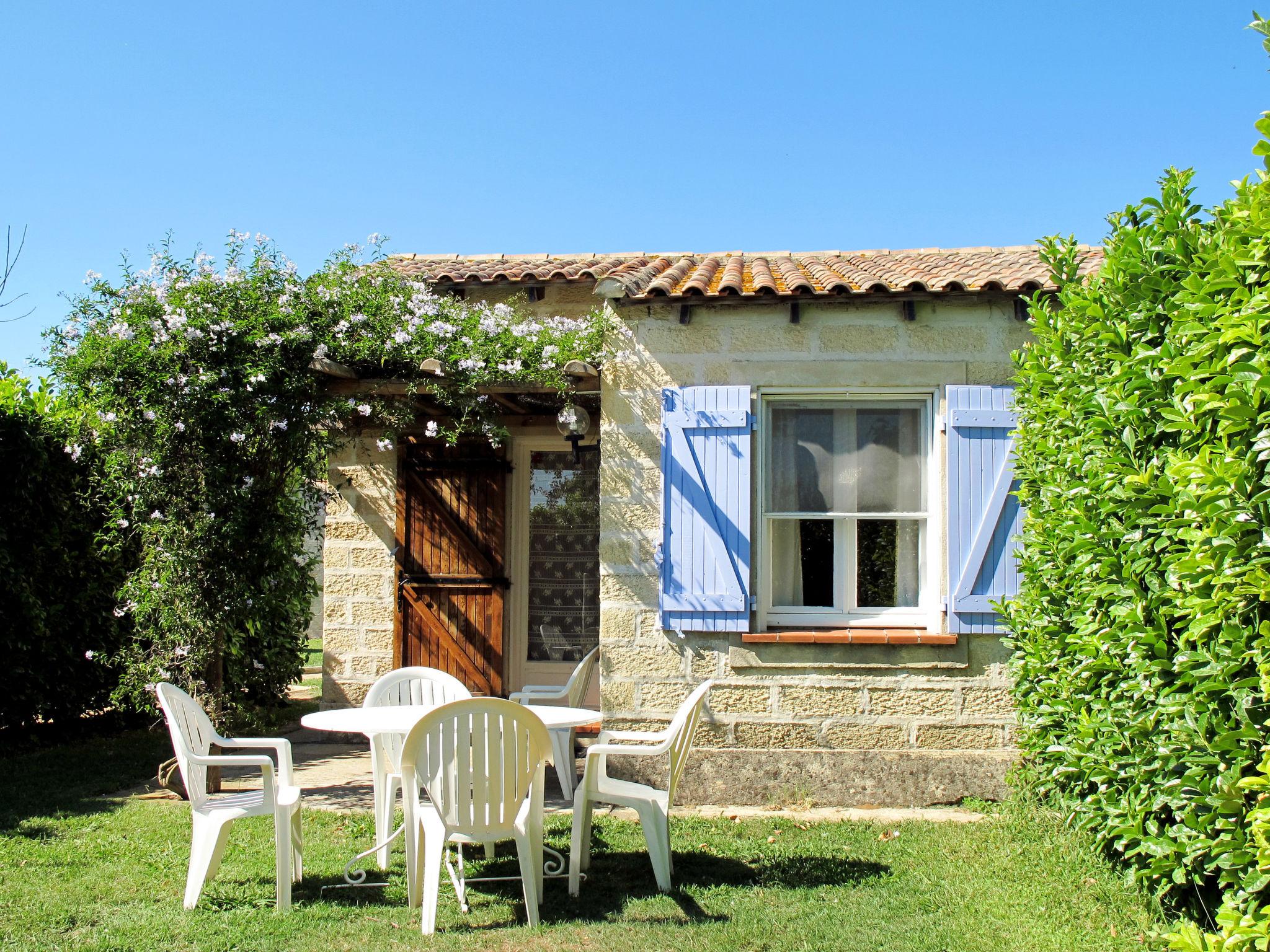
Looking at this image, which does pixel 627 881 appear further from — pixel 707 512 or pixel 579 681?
pixel 707 512

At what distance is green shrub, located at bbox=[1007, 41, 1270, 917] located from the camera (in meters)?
2.61

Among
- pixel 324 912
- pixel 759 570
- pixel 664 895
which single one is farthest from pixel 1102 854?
pixel 324 912

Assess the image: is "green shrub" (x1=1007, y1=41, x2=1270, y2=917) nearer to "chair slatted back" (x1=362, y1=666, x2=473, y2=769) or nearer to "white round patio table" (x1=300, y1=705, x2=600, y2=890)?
"white round patio table" (x1=300, y1=705, x2=600, y2=890)

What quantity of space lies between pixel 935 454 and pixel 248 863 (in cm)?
455

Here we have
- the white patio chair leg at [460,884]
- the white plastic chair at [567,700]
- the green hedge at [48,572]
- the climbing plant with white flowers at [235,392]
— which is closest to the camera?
the white patio chair leg at [460,884]

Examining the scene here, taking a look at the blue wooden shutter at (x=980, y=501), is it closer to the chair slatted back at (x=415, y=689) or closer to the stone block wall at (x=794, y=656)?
the stone block wall at (x=794, y=656)

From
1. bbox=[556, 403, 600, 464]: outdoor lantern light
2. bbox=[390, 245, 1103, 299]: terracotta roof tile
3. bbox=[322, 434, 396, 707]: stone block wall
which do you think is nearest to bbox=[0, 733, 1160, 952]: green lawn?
bbox=[322, 434, 396, 707]: stone block wall

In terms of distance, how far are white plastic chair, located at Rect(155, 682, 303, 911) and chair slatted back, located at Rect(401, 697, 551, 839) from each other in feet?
2.41

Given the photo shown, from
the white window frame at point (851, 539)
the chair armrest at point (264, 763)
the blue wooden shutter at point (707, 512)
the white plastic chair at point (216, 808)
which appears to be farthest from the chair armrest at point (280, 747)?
the white window frame at point (851, 539)

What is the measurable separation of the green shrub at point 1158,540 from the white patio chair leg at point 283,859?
3.37 meters

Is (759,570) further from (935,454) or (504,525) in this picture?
(504,525)

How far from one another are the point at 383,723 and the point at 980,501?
12.4 feet

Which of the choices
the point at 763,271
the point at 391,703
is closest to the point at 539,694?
the point at 391,703

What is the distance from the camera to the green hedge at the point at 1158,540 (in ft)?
8.58
